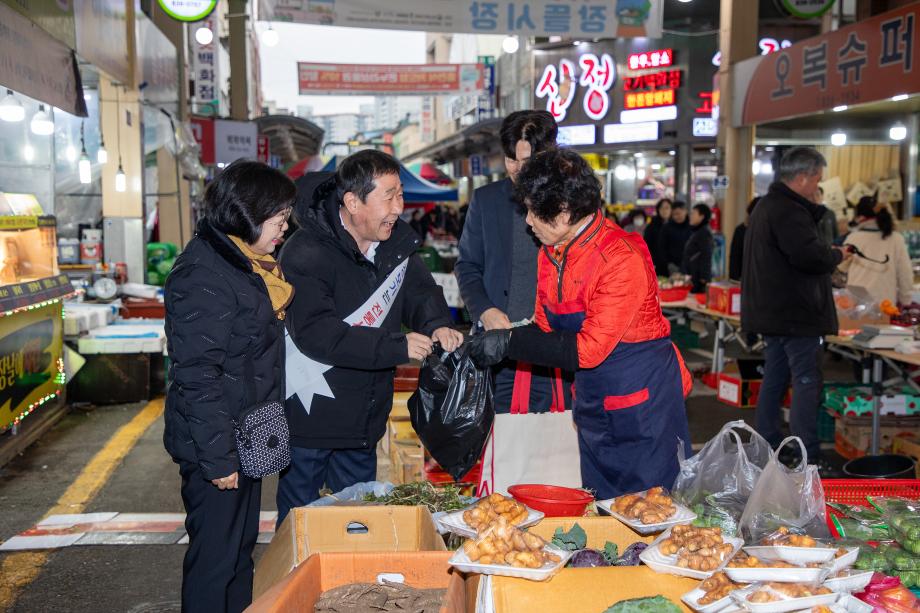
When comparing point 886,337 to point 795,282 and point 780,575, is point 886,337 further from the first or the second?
point 780,575

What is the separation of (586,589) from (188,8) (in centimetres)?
1221

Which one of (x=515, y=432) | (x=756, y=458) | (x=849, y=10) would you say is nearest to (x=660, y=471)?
(x=756, y=458)

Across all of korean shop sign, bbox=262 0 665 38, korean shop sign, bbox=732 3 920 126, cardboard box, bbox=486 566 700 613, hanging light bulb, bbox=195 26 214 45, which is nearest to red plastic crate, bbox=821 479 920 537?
cardboard box, bbox=486 566 700 613

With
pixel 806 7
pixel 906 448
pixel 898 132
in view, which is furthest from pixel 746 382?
pixel 898 132

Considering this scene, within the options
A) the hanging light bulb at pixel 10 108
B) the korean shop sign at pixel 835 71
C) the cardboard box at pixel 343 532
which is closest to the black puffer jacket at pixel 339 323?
the cardboard box at pixel 343 532

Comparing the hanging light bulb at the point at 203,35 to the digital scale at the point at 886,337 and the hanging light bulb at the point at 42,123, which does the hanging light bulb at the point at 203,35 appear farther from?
the digital scale at the point at 886,337

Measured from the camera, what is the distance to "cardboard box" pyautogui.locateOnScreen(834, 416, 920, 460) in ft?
23.0

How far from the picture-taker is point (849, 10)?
62.3 ft

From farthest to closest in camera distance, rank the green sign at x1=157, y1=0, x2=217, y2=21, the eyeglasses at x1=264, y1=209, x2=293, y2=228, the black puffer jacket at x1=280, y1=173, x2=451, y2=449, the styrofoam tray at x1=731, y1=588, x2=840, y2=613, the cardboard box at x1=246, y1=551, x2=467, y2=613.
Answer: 1. the green sign at x1=157, y1=0, x2=217, y2=21
2. the black puffer jacket at x1=280, y1=173, x2=451, y2=449
3. the eyeglasses at x1=264, y1=209, x2=293, y2=228
4. the cardboard box at x1=246, y1=551, x2=467, y2=613
5. the styrofoam tray at x1=731, y1=588, x2=840, y2=613

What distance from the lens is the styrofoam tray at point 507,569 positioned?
255cm

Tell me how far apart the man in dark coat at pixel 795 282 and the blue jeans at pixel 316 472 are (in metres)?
3.57

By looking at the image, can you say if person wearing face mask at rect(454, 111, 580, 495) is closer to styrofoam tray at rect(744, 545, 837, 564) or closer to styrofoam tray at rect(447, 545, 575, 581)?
styrofoam tray at rect(447, 545, 575, 581)

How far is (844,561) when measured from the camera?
8.67ft

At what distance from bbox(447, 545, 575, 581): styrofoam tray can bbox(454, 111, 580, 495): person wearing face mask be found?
4.10 ft
